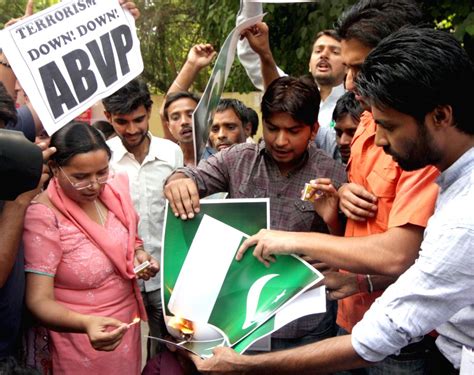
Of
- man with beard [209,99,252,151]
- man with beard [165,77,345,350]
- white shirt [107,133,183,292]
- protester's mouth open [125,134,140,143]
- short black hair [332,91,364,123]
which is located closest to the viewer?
man with beard [165,77,345,350]

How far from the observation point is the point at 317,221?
2.32 metres

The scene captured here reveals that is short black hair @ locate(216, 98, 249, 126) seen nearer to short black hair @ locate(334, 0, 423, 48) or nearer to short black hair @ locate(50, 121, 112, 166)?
short black hair @ locate(50, 121, 112, 166)

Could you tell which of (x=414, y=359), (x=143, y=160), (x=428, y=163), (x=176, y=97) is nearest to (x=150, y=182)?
(x=143, y=160)

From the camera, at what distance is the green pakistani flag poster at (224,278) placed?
1.93m

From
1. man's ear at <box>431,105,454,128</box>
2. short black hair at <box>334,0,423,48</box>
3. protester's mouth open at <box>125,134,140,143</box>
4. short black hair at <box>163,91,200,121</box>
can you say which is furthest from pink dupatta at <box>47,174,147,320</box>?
short black hair at <box>163,91,200,121</box>

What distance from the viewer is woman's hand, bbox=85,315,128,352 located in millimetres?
2047

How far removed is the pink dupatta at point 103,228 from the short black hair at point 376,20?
3.73 ft

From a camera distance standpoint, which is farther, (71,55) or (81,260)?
(71,55)

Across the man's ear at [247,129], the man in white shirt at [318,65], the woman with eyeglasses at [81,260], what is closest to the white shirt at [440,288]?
the woman with eyeglasses at [81,260]

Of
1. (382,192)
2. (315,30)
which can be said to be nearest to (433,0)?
(315,30)

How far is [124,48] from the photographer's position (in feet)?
8.77

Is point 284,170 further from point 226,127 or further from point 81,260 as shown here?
point 226,127

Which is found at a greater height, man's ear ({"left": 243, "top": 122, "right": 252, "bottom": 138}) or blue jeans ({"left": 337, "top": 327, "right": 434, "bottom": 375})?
blue jeans ({"left": 337, "top": 327, "right": 434, "bottom": 375})

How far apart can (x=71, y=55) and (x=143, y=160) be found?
1.02 meters
